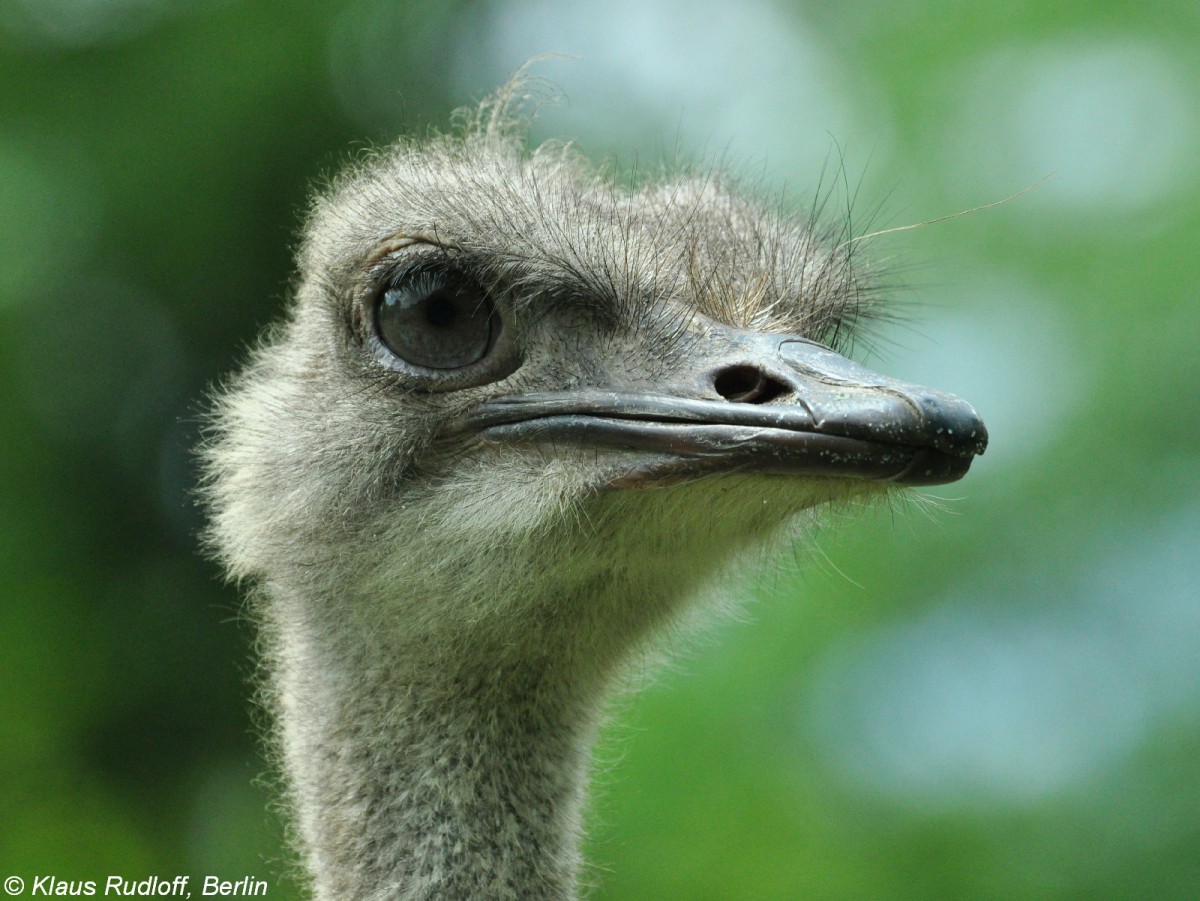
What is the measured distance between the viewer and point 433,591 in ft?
6.80

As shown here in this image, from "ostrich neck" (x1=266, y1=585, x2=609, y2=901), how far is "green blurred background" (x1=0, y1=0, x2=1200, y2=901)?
562 millimetres

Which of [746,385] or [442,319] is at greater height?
[442,319]

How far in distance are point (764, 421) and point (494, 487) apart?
0.49m

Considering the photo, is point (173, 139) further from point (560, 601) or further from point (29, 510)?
point (560, 601)

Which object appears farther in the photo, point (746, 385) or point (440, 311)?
point (440, 311)

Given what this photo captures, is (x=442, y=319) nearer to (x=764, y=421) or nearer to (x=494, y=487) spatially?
(x=494, y=487)

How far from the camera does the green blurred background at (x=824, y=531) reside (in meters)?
4.18

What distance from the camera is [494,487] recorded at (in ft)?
6.55

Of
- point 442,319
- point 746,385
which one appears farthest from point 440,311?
point 746,385

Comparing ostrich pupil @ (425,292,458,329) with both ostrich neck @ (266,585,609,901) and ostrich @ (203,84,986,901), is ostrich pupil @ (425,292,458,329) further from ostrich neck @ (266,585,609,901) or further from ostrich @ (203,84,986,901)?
ostrich neck @ (266,585,609,901)

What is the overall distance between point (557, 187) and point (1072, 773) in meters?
2.93

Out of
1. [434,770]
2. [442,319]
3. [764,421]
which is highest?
[442,319]

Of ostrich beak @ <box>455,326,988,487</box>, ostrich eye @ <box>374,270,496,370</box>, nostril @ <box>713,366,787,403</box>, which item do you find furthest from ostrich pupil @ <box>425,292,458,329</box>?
nostril @ <box>713,366,787,403</box>

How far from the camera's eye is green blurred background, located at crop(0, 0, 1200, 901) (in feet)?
13.7
